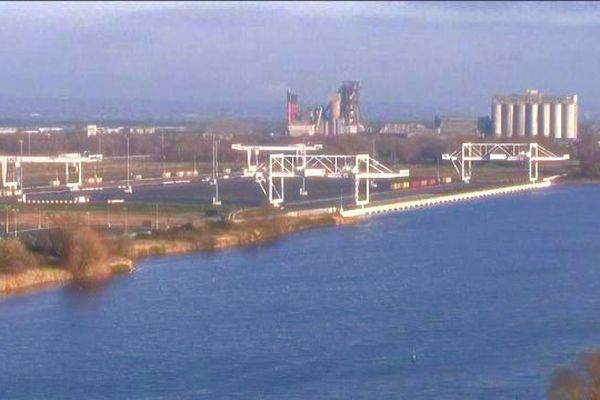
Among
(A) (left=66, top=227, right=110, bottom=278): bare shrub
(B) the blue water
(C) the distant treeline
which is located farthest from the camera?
(C) the distant treeline

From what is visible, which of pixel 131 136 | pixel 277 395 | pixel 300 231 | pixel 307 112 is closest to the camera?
pixel 277 395

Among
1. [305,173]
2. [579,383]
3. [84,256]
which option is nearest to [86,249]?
[84,256]

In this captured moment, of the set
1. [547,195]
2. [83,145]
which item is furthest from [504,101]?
[547,195]

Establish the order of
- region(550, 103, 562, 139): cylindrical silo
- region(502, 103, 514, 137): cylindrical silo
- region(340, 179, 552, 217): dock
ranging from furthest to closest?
region(502, 103, 514, 137): cylindrical silo < region(550, 103, 562, 139): cylindrical silo < region(340, 179, 552, 217): dock

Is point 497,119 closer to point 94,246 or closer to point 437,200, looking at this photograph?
point 437,200

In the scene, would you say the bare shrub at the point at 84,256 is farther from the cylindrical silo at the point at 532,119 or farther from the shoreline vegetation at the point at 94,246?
the cylindrical silo at the point at 532,119

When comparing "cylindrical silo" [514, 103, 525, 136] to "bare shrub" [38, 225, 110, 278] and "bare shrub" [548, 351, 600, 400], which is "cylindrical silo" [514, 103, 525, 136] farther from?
"bare shrub" [548, 351, 600, 400]

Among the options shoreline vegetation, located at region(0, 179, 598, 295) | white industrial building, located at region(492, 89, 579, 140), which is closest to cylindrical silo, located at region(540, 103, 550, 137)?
white industrial building, located at region(492, 89, 579, 140)

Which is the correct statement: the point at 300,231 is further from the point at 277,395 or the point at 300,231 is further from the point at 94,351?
the point at 277,395
